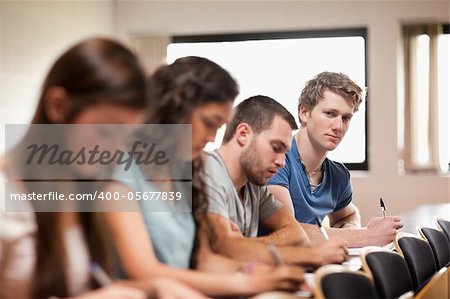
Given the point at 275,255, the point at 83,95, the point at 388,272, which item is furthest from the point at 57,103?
the point at 388,272

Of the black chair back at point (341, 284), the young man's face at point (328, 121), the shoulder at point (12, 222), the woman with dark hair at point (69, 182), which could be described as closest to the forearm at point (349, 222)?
the young man's face at point (328, 121)

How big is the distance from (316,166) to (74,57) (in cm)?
82

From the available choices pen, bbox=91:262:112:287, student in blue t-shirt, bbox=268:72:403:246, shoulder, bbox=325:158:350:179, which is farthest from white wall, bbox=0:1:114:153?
shoulder, bbox=325:158:350:179

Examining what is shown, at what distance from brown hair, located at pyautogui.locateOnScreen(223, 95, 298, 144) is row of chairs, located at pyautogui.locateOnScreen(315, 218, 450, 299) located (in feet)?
0.80

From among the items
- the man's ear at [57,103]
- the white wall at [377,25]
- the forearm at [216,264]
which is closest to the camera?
the man's ear at [57,103]

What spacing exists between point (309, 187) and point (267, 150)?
403 mm

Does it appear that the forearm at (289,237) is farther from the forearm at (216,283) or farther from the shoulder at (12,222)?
the shoulder at (12,222)

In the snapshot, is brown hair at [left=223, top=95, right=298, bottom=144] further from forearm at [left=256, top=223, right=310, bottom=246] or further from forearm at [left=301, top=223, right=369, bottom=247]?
forearm at [left=301, top=223, right=369, bottom=247]

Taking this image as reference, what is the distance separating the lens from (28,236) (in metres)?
0.93

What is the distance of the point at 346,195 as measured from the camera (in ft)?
5.69

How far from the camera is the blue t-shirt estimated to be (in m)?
1.57

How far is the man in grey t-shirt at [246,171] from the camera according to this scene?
119 centimetres

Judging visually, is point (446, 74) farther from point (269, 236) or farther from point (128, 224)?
point (128, 224)

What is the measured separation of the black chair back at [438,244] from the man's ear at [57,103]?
1377 mm
